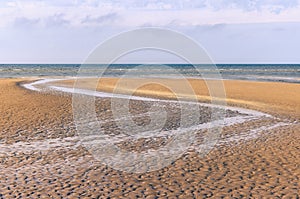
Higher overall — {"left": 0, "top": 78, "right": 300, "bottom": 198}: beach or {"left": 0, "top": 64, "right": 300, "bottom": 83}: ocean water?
{"left": 0, "top": 64, "right": 300, "bottom": 83}: ocean water

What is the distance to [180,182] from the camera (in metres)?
10.3

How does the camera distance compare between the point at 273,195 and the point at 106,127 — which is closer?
the point at 273,195

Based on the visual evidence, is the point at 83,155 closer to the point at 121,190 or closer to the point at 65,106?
the point at 121,190

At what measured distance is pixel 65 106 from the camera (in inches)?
969

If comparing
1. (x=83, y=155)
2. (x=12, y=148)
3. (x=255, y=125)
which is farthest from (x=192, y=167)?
(x=255, y=125)

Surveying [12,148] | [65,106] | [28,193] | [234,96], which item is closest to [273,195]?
[28,193]

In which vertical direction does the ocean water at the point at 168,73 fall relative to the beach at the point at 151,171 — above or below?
above

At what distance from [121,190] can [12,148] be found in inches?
242

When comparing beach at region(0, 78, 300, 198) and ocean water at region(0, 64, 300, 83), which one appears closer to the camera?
beach at region(0, 78, 300, 198)

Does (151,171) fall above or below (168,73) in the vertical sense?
below

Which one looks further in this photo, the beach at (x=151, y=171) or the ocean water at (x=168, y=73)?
the ocean water at (x=168, y=73)

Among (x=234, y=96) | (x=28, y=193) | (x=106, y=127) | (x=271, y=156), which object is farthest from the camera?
(x=234, y=96)

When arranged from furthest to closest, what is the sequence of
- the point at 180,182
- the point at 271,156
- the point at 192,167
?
1. the point at 271,156
2. the point at 192,167
3. the point at 180,182

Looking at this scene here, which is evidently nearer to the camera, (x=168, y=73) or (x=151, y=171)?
(x=151, y=171)
